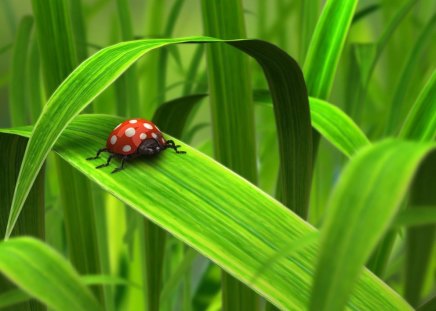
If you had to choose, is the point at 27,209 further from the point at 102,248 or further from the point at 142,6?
the point at 142,6

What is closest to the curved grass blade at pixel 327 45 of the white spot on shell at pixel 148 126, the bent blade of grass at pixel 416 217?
the white spot on shell at pixel 148 126

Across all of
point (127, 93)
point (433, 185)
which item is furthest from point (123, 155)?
point (127, 93)

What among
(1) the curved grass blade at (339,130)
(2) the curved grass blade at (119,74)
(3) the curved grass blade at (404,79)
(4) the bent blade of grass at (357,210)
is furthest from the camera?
(3) the curved grass blade at (404,79)

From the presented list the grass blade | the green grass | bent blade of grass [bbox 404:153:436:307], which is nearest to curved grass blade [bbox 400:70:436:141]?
the green grass

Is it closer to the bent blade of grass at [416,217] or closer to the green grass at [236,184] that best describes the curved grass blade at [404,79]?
the green grass at [236,184]

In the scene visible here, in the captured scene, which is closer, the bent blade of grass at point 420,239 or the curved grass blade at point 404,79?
the bent blade of grass at point 420,239

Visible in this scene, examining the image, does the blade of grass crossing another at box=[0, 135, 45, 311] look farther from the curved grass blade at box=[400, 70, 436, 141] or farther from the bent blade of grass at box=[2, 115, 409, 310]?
the curved grass blade at box=[400, 70, 436, 141]

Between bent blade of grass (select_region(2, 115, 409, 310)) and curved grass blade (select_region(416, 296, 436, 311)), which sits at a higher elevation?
bent blade of grass (select_region(2, 115, 409, 310))
